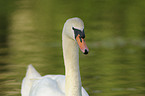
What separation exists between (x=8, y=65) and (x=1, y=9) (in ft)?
49.9

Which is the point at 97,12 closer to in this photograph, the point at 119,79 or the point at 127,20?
the point at 127,20

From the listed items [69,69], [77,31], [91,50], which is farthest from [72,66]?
[91,50]

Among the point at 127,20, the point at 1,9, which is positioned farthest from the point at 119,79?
the point at 1,9

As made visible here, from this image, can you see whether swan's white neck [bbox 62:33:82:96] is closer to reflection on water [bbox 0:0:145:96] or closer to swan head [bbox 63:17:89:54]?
swan head [bbox 63:17:89:54]

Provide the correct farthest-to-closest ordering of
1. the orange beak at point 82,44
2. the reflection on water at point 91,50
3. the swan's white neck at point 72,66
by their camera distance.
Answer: the reflection on water at point 91,50, the swan's white neck at point 72,66, the orange beak at point 82,44

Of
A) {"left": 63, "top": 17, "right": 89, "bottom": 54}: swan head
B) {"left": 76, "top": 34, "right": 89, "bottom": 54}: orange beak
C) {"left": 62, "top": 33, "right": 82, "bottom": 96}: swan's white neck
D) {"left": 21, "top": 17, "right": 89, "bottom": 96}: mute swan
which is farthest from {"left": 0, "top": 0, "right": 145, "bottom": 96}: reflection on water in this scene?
{"left": 76, "top": 34, "right": 89, "bottom": 54}: orange beak

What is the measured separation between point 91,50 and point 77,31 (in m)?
7.16

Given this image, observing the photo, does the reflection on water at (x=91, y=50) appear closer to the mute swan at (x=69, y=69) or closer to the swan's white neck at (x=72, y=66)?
the mute swan at (x=69, y=69)

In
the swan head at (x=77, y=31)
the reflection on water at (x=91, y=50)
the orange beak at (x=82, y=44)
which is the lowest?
the reflection on water at (x=91, y=50)

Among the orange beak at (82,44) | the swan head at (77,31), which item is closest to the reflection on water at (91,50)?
the swan head at (77,31)

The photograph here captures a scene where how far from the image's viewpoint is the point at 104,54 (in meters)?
11.8

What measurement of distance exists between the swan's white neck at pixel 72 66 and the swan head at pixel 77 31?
18 cm

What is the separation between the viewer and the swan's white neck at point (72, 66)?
5819mm

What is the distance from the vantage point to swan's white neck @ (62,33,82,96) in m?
5.82
